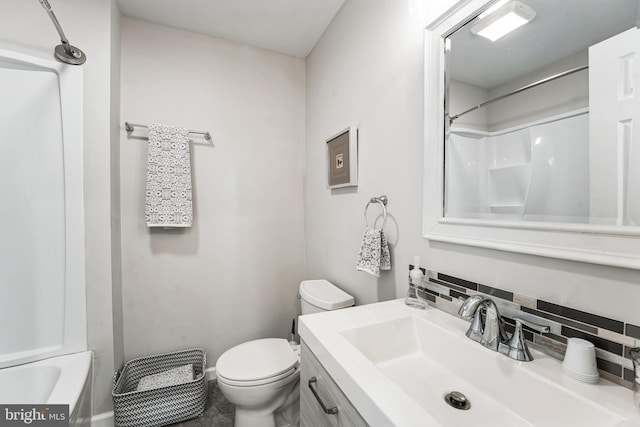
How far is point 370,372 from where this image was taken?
61 cm

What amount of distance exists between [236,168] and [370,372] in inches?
66.5

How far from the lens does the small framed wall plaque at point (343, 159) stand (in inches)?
57.1

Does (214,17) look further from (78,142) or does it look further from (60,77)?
(78,142)

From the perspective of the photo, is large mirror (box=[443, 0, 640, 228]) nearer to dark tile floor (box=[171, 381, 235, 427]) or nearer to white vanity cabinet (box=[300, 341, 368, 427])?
white vanity cabinet (box=[300, 341, 368, 427])

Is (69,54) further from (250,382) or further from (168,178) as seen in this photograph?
(250,382)

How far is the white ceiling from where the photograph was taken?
5.17ft

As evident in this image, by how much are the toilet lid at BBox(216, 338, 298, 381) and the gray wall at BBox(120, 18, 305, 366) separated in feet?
1.62

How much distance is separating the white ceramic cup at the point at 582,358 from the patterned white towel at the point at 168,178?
184 cm

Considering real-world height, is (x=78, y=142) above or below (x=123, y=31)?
below

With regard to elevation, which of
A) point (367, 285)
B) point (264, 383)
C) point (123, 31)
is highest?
point (123, 31)

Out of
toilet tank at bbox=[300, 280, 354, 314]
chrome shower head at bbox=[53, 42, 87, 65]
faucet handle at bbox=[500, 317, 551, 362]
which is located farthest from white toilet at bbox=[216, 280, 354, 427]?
chrome shower head at bbox=[53, 42, 87, 65]

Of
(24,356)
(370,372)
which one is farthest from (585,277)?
(24,356)

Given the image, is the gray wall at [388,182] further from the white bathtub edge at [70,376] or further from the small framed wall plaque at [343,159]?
the white bathtub edge at [70,376]

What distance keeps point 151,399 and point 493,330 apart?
1.73 m
